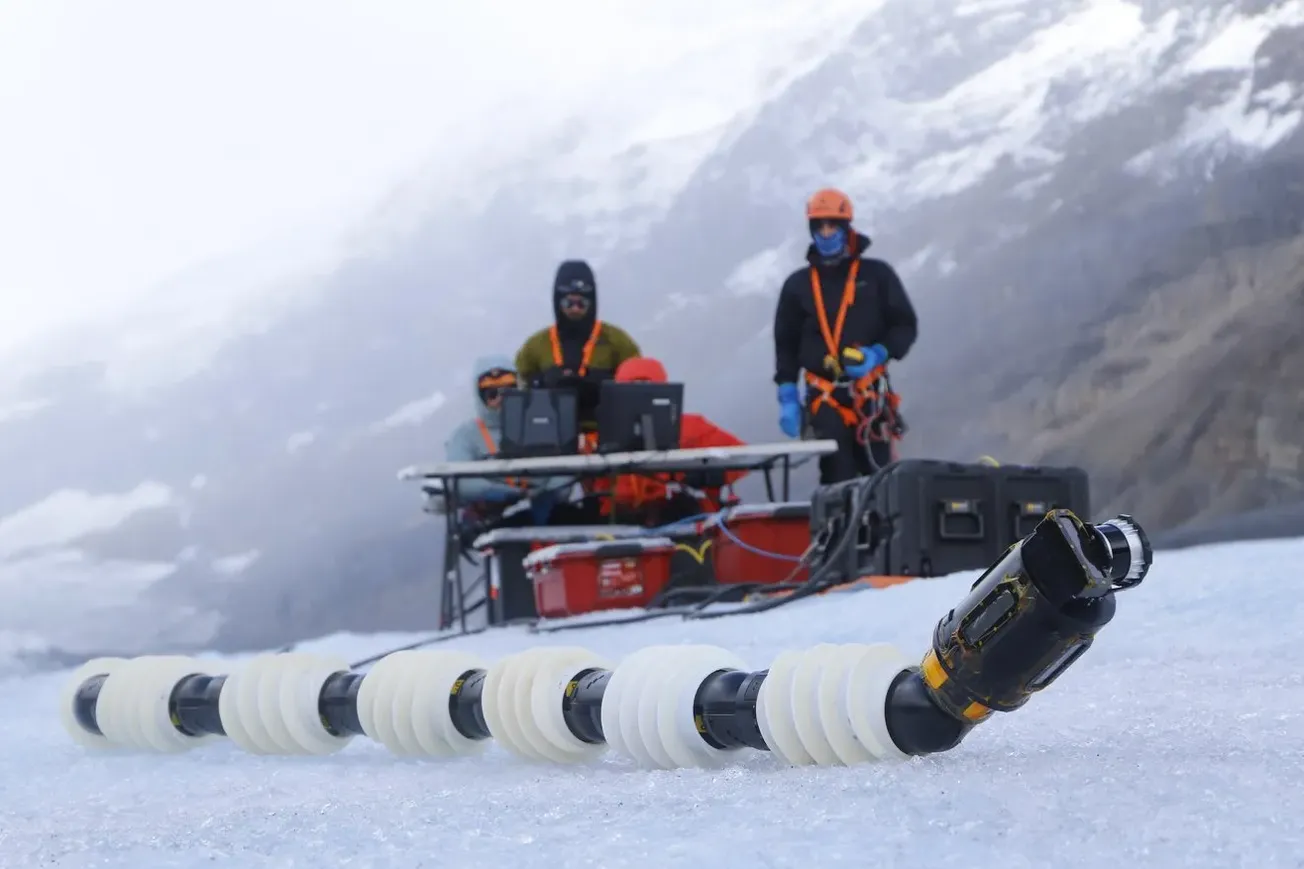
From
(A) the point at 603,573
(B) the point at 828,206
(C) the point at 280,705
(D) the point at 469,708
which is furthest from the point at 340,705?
(B) the point at 828,206

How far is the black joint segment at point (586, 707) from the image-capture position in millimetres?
1521

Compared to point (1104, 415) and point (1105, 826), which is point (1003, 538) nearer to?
point (1105, 826)

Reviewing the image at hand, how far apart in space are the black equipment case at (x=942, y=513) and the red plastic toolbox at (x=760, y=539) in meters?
0.47

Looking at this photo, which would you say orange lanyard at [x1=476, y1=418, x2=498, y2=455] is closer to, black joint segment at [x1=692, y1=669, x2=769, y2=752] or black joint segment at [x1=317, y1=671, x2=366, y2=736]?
black joint segment at [x1=317, y1=671, x2=366, y2=736]

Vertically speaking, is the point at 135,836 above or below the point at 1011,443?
below

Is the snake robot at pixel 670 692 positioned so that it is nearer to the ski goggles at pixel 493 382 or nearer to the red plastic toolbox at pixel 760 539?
the red plastic toolbox at pixel 760 539

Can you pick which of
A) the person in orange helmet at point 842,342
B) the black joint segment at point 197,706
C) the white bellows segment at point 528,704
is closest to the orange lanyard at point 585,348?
the person in orange helmet at point 842,342

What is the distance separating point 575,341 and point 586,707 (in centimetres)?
409

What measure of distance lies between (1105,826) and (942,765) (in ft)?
1.00

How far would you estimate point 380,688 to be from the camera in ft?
5.81

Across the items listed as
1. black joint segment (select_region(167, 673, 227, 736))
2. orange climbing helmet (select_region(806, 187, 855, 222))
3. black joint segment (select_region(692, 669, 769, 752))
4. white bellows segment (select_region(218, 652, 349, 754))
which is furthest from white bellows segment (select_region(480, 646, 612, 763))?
orange climbing helmet (select_region(806, 187, 855, 222))

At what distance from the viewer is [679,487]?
16.9ft

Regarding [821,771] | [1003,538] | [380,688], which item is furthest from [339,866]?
[1003,538]

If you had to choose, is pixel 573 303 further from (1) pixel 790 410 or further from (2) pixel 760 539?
(2) pixel 760 539
